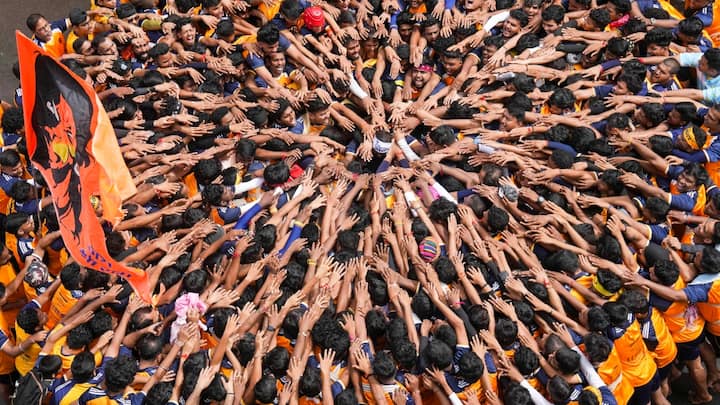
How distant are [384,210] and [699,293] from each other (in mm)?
3199

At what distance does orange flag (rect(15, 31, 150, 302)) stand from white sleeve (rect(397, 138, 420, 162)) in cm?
349

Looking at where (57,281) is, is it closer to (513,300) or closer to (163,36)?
(163,36)

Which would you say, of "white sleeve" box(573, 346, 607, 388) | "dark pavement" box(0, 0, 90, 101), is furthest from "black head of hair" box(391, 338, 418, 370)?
"dark pavement" box(0, 0, 90, 101)

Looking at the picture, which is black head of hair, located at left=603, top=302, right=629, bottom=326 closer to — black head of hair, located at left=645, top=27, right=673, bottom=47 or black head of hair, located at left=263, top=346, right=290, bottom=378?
black head of hair, located at left=263, top=346, right=290, bottom=378

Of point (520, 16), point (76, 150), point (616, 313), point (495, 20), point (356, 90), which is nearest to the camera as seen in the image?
point (76, 150)

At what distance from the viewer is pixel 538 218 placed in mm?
8016

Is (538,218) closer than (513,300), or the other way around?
(513,300)

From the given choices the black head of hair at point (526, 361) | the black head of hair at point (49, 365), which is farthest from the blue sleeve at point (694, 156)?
the black head of hair at point (49, 365)

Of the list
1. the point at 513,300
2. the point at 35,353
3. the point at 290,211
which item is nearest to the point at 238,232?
the point at 290,211

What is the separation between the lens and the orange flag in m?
6.16

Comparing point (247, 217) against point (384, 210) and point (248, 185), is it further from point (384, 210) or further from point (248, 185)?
point (384, 210)

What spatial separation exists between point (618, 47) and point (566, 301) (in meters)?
3.42

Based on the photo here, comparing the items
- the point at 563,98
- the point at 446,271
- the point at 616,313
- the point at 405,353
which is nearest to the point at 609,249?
the point at 616,313

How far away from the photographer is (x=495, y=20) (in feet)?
32.3
